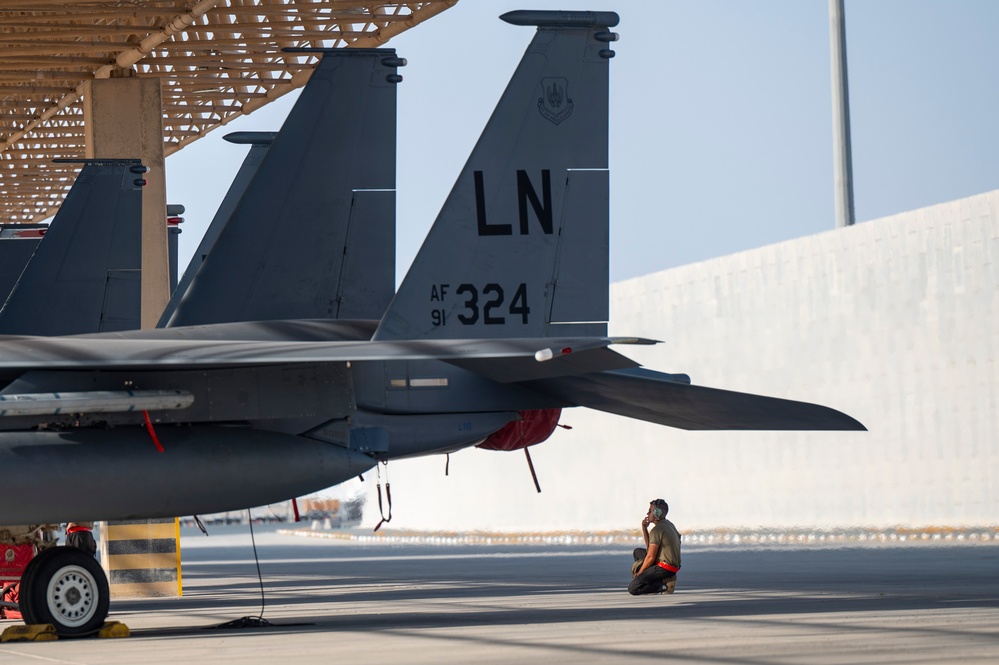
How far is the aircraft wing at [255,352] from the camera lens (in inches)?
403

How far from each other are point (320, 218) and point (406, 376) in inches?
85.3

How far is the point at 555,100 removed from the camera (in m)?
13.1

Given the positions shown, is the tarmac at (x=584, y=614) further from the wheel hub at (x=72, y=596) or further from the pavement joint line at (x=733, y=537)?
the pavement joint line at (x=733, y=537)

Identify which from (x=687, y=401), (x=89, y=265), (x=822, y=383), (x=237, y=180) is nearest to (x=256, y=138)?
(x=237, y=180)

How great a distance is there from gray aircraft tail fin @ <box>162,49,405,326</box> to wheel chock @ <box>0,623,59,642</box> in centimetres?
376

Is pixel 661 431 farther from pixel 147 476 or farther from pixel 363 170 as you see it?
pixel 147 476

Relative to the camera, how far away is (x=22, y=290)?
16688mm

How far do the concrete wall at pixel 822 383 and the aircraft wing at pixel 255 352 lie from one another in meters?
16.3

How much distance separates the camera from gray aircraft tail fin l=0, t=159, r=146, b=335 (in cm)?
1677

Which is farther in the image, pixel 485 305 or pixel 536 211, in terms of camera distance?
pixel 536 211

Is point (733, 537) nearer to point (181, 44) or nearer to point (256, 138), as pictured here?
point (181, 44)

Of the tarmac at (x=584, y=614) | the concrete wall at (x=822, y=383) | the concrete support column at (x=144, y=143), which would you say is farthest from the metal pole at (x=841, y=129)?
the concrete support column at (x=144, y=143)

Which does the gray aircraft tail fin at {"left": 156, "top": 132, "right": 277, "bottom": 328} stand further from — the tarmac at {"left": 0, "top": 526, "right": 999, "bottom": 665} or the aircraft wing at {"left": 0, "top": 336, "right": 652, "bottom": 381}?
the aircraft wing at {"left": 0, "top": 336, "right": 652, "bottom": 381}

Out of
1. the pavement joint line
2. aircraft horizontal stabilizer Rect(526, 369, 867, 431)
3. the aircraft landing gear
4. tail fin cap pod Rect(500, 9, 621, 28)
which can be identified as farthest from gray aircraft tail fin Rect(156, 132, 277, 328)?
the pavement joint line
